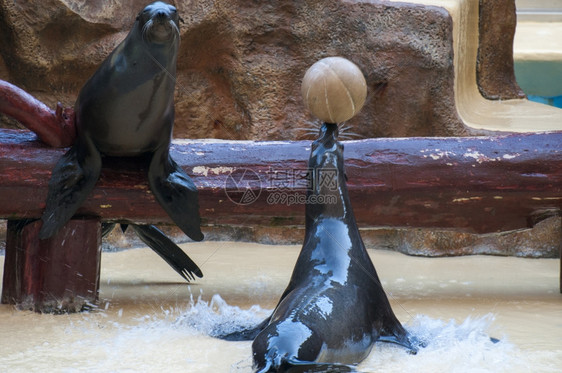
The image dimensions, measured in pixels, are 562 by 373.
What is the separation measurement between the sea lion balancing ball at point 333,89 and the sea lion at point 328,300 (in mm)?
124

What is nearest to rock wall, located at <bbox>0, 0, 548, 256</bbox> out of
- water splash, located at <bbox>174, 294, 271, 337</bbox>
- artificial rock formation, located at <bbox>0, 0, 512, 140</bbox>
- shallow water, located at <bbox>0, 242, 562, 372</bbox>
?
artificial rock formation, located at <bbox>0, 0, 512, 140</bbox>

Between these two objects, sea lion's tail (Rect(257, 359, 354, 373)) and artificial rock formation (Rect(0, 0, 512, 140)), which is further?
artificial rock formation (Rect(0, 0, 512, 140))

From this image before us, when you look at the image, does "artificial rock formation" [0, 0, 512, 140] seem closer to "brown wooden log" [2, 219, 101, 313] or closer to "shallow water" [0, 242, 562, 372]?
"shallow water" [0, 242, 562, 372]

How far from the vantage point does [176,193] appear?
129 inches

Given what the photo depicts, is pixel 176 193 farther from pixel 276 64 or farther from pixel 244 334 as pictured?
pixel 276 64

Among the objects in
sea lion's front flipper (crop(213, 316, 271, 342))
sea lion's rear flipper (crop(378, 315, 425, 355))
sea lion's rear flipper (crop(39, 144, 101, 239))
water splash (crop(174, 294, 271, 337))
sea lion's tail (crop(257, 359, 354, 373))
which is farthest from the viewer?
sea lion's rear flipper (crop(39, 144, 101, 239))

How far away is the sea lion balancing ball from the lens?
2604mm

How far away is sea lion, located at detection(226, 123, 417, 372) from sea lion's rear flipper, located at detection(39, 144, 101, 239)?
0.96 metres

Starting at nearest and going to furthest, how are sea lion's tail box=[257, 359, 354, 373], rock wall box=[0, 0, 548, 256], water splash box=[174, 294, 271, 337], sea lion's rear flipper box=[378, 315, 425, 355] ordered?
sea lion's tail box=[257, 359, 354, 373]
sea lion's rear flipper box=[378, 315, 425, 355]
water splash box=[174, 294, 271, 337]
rock wall box=[0, 0, 548, 256]

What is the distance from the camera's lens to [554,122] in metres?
6.25

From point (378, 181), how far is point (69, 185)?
148 cm

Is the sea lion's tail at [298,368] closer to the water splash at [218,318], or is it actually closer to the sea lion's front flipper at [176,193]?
the water splash at [218,318]
